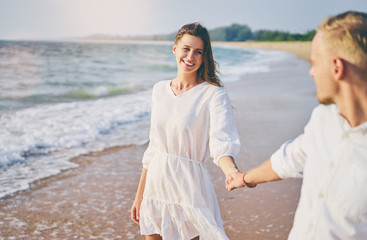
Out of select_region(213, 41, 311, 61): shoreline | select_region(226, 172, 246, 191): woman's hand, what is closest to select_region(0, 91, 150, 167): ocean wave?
select_region(226, 172, 246, 191): woman's hand

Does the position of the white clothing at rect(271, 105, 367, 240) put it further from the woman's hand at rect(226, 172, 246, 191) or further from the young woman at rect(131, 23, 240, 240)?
the young woman at rect(131, 23, 240, 240)

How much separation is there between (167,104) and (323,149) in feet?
4.57

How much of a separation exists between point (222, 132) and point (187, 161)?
31cm

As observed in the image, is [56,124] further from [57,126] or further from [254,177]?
[254,177]

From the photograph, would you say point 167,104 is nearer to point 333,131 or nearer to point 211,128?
point 211,128

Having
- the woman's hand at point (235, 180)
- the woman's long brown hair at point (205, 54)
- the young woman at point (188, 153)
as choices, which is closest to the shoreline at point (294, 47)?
the woman's long brown hair at point (205, 54)

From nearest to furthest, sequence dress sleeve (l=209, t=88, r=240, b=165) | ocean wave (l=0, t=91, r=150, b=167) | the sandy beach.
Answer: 1. dress sleeve (l=209, t=88, r=240, b=165)
2. the sandy beach
3. ocean wave (l=0, t=91, r=150, b=167)

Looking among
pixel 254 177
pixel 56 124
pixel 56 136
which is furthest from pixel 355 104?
pixel 56 124

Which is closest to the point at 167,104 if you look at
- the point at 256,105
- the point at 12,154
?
the point at 12,154

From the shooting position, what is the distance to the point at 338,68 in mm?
1429

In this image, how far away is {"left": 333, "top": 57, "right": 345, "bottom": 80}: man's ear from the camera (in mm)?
1418

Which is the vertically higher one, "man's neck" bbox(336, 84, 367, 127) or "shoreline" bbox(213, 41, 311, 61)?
"man's neck" bbox(336, 84, 367, 127)

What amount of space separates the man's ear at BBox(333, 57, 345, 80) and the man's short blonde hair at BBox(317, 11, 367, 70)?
0.06 feet

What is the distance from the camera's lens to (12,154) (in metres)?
7.06
